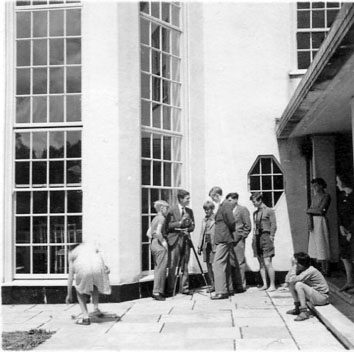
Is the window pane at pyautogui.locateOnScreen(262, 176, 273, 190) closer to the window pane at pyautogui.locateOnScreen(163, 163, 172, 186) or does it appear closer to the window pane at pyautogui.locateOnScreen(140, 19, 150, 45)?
the window pane at pyautogui.locateOnScreen(163, 163, 172, 186)

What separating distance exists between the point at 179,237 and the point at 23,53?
4047 mm

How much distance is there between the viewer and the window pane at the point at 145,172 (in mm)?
9789

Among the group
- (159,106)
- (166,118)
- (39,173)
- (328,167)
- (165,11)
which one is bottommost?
(39,173)

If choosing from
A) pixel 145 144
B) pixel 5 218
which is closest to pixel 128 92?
pixel 145 144

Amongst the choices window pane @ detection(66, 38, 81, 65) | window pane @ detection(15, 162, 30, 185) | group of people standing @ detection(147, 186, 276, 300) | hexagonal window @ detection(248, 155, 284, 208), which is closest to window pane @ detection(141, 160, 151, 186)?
group of people standing @ detection(147, 186, 276, 300)

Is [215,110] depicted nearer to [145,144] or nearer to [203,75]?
[203,75]

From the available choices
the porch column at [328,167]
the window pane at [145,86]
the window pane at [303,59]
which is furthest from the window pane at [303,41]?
the window pane at [145,86]

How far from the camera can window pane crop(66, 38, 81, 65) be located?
9.41 metres

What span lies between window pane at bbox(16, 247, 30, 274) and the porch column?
5462 millimetres

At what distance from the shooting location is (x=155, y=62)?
10.2 meters

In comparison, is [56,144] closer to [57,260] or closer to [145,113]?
[145,113]

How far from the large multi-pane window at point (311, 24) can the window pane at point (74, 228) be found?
17.9 feet

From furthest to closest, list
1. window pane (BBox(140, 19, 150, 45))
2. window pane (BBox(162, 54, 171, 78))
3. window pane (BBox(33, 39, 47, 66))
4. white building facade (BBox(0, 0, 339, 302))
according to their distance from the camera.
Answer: window pane (BBox(162, 54, 171, 78))
window pane (BBox(140, 19, 150, 45))
window pane (BBox(33, 39, 47, 66))
white building facade (BBox(0, 0, 339, 302))

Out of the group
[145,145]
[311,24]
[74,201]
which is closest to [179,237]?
[145,145]
